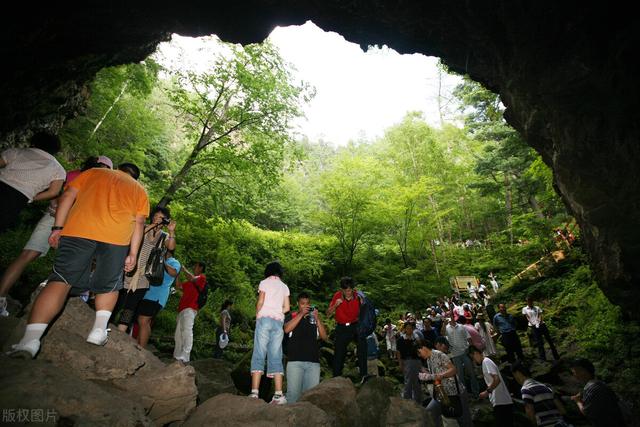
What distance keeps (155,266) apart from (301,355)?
258 cm

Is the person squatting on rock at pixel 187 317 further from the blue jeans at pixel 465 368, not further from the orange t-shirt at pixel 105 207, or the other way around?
the blue jeans at pixel 465 368

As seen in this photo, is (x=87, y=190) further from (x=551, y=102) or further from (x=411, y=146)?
(x=411, y=146)

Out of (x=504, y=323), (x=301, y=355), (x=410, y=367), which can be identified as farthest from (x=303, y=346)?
(x=504, y=323)

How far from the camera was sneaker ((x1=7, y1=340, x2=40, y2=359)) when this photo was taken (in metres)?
2.52

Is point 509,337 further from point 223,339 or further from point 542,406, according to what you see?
point 223,339

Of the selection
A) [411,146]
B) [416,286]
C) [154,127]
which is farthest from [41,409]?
[411,146]

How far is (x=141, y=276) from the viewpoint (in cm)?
451

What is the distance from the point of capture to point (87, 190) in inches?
126

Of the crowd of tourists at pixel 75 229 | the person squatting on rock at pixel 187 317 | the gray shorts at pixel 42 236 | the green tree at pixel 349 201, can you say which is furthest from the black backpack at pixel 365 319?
the green tree at pixel 349 201

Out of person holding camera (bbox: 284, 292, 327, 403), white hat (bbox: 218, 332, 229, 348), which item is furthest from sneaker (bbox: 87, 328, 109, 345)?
white hat (bbox: 218, 332, 229, 348)

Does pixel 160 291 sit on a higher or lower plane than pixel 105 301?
higher

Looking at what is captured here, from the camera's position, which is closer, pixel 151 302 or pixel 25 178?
pixel 25 178

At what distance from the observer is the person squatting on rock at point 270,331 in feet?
13.0

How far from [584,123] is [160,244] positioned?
8483 millimetres
